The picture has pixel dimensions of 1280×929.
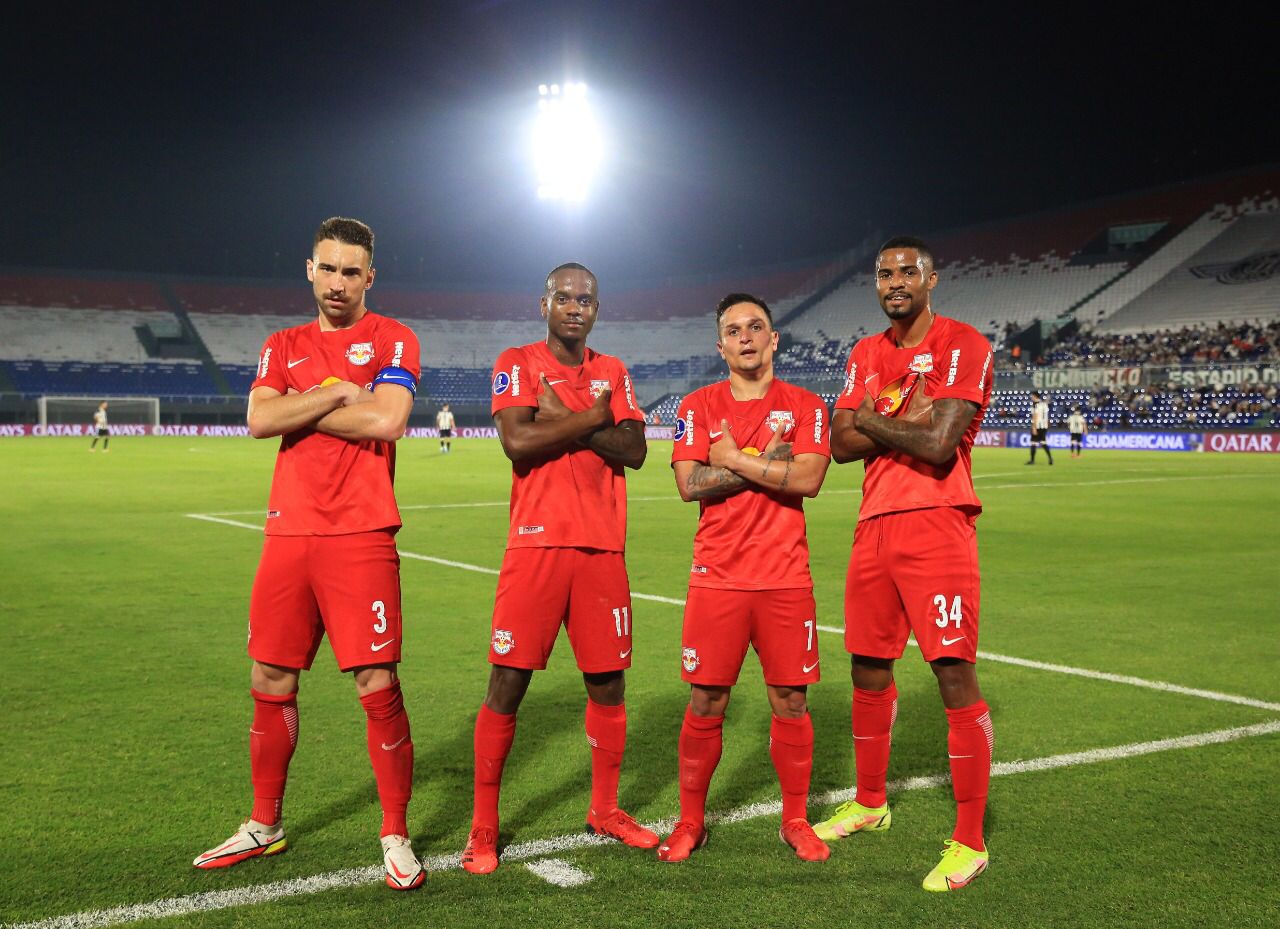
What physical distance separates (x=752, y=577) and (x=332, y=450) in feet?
5.17

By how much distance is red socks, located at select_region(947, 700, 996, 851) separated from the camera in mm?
3791

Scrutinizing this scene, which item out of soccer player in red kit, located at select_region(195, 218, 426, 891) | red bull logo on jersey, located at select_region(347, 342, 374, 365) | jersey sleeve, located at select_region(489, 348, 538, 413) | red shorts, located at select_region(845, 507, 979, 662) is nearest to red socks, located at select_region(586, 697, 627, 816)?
soccer player in red kit, located at select_region(195, 218, 426, 891)

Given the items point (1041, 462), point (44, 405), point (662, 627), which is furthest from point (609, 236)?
point (662, 627)

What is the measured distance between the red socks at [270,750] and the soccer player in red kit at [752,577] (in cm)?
141

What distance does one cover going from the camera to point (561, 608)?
4.07 metres

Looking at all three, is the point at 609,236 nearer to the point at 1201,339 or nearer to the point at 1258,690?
the point at 1201,339

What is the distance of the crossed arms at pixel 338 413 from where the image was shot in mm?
3773

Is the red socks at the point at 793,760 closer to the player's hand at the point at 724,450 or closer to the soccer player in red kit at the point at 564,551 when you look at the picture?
the soccer player in red kit at the point at 564,551

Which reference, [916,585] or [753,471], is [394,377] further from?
[916,585]

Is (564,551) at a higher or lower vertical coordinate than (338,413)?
lower

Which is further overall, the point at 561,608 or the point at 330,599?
the point at 561,608

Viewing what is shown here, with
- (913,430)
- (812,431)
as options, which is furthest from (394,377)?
(913,430)

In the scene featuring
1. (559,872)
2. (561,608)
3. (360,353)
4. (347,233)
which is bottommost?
(559,872)

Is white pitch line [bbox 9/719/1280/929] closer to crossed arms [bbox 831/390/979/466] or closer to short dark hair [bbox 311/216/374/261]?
crossed arms [bbox 831/390/979/466]
